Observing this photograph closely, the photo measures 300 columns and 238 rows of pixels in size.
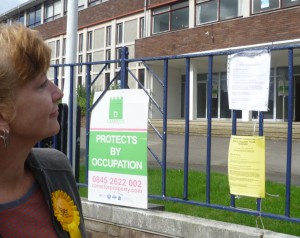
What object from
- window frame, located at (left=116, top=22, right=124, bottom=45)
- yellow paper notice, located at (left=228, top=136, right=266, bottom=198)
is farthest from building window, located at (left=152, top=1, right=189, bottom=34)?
yellow paper notice, located at (left=228, top=136, right=266, bottom=198)

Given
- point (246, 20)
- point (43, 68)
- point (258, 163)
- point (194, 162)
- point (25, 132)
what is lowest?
point (194, 162)

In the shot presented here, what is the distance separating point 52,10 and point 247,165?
37.8m

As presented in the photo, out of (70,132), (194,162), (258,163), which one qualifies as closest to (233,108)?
(258,163)

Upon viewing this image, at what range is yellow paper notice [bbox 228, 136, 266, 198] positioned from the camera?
3.14m

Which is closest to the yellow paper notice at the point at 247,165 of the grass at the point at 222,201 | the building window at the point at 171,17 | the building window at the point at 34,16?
the grass at the point at 222,201

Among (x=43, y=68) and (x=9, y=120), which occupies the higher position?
(x=43, y=68)

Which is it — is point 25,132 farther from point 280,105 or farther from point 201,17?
point 201,17

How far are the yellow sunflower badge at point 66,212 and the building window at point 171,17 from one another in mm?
22780

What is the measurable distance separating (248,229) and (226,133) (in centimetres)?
1364

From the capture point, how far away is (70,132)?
4543mm

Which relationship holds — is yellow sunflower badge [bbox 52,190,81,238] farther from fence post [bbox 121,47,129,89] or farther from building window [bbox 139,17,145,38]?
building window [bbox 139,17,145,38]

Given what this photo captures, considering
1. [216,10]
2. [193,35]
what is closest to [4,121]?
[216,10]

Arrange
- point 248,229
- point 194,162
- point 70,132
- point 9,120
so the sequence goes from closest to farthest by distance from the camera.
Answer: point 9,120
point 248,229
point 70,132
point 194,162

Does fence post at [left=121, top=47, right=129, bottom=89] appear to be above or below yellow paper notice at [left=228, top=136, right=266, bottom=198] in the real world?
above
